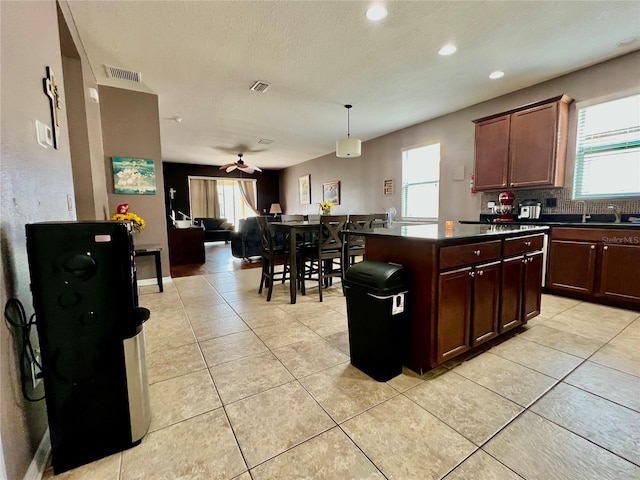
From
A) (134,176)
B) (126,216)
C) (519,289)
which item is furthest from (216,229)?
(519,289)

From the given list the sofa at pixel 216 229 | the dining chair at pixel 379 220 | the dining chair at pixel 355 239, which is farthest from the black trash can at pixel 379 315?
the sofa at pixel 216 229

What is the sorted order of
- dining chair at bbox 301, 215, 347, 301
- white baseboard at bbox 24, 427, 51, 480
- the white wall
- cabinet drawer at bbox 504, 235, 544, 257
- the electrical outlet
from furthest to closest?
1. dining chair at bbox 301, 215, 347, 301
2. the white wall
3. cabinet drawer at bbox 504, 235, 544, 257
4. the electrical outlet
5. white baseboard at bbox 24, 427, 51, 480

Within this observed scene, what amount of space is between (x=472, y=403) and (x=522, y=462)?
364 millimetres

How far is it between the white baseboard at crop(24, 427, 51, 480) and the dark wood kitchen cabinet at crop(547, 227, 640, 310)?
4394 mm

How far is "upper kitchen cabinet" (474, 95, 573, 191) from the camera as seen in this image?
3355 millimetres

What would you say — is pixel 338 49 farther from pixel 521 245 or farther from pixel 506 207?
pixel 506 207

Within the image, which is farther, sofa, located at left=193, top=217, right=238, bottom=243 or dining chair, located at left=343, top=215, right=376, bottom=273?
sofa, located at left=193, top=217, right=238, bottom=243

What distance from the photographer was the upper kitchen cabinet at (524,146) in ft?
11.0

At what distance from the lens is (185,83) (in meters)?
3.57

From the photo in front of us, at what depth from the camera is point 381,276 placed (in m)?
1.65

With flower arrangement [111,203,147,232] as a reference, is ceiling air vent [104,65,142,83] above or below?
above

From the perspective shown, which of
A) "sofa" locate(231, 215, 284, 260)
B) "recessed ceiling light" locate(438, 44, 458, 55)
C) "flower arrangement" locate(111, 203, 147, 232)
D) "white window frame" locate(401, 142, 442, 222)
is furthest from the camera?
"sofa" locate(231, 215, 284, 260)

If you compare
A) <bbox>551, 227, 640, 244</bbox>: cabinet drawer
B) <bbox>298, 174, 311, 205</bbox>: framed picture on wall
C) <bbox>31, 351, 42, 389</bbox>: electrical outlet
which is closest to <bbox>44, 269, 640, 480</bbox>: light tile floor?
<bbox>31, 351, 42, 389</bbox>: electrical outlet

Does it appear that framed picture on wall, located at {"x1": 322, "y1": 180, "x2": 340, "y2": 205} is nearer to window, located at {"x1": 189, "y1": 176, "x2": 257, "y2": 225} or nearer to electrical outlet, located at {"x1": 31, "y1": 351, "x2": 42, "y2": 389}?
window, located at {"x1": 189, "y1": 176, "x2": 257, "y2": 225}
